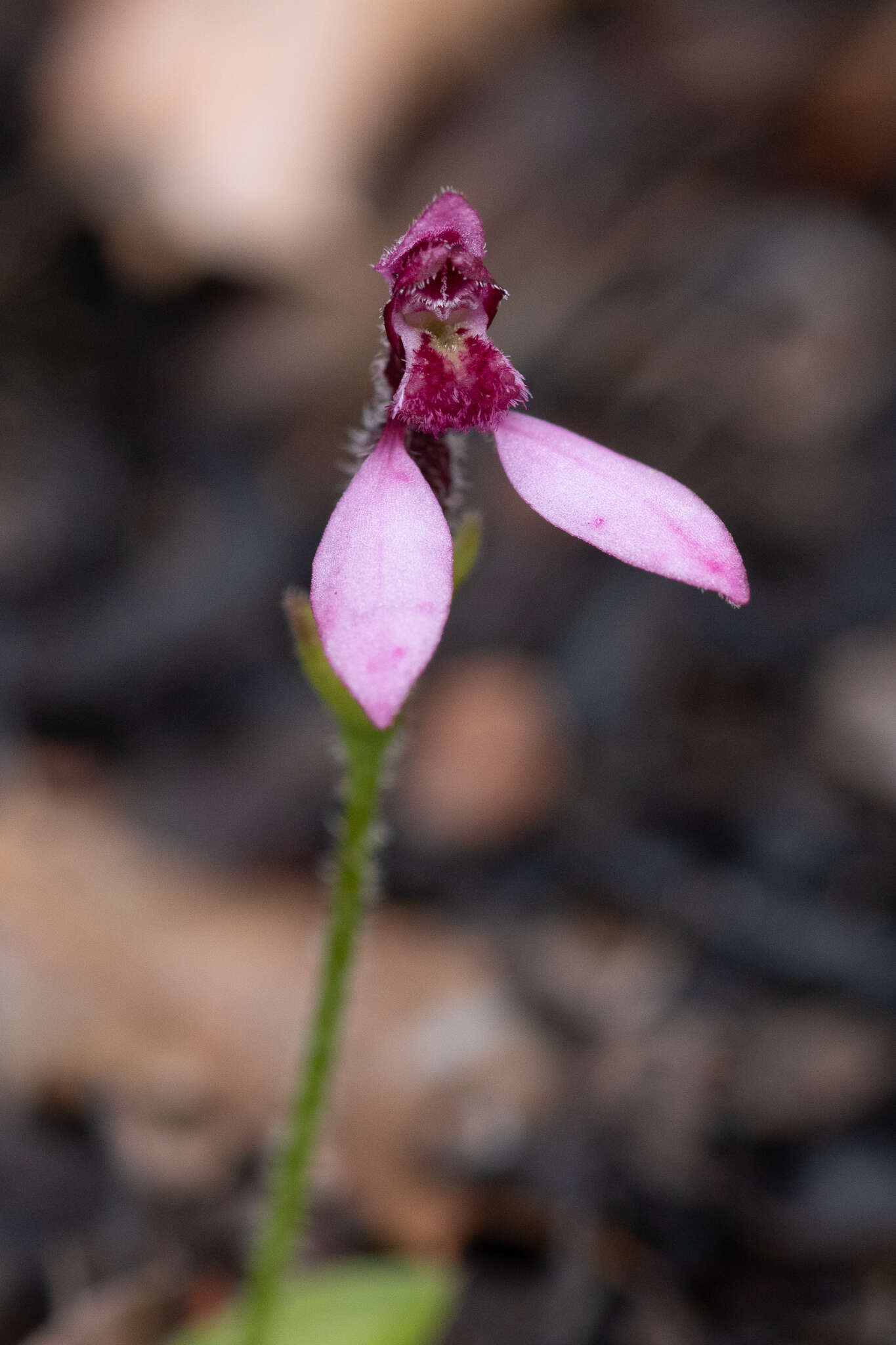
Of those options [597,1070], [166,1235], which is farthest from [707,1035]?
[166,1235]

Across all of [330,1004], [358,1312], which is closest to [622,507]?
[330,1004]

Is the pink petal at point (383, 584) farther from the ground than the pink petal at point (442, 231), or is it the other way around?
the pink petal at point (442, 231)

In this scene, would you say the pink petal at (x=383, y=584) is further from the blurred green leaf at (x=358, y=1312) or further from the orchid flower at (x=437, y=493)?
the blurred green leaf at (x=358, y=1312)

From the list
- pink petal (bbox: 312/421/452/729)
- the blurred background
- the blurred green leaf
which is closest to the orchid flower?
pink petal (bbox: 312/421/452/729)

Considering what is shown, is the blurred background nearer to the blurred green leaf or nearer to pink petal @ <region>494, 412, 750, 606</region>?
the blurred green leaf

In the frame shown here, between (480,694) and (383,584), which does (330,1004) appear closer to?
(383,584)

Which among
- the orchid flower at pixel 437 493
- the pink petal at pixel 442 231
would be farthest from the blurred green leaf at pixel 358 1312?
the pink petal at pixel 442 231

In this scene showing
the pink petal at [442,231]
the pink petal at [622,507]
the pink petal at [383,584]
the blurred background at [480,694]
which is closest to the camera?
the pink petal at [383,584]
